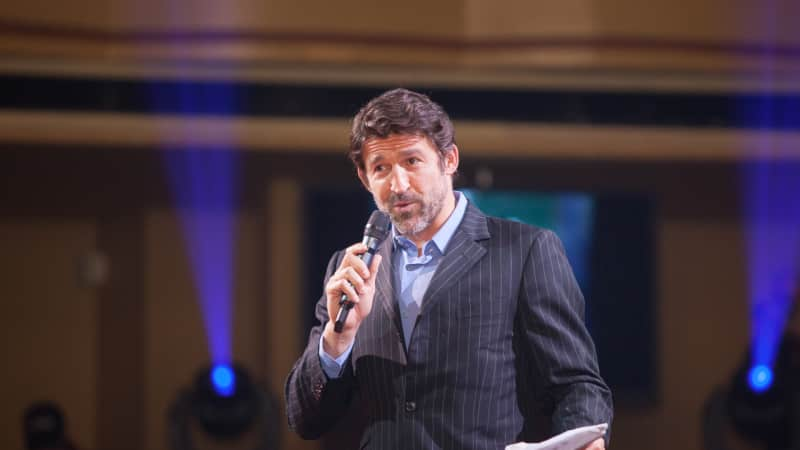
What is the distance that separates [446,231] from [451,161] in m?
0.12

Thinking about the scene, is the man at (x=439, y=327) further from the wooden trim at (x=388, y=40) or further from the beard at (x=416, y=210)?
the wooden trim at (x=388, y=40)

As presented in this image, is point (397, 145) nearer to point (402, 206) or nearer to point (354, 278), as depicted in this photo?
point (402, 206)

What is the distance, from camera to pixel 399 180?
176 centimetres

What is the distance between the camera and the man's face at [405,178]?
1.77 metres

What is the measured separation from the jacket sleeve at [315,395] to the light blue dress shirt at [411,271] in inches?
0.7

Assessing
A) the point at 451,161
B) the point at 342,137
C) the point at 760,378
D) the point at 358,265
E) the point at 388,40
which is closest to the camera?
the point at 358,265

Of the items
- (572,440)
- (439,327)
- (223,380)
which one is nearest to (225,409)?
(223,380)

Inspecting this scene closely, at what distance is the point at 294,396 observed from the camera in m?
1.87

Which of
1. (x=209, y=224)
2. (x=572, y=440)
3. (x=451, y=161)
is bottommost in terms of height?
(x=572, y=440)

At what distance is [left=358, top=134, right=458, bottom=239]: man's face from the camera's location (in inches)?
69.7

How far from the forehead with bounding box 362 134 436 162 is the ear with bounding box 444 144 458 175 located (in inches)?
2.0

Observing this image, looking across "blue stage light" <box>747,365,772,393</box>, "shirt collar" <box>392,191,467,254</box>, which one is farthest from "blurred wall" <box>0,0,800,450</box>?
"shirt collar" <box>392,191,467,254</box>

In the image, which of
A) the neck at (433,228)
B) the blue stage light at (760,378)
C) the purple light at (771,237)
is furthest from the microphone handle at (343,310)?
the purple light at (771,237)

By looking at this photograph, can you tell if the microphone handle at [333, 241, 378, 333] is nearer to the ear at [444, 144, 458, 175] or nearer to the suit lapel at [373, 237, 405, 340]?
the suit lapel at [373, 237, 405, 340]
